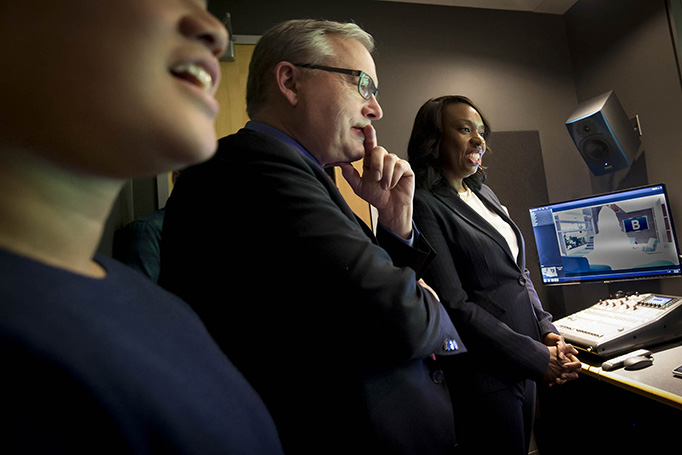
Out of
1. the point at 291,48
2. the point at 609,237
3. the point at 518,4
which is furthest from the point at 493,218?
the point at 518,4

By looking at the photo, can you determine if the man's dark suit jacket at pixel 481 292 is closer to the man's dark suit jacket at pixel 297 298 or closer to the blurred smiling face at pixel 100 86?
the man's dark suit jacket at pixel 297 298

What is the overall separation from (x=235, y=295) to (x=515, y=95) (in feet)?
10.3

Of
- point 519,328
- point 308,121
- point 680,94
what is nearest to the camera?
point 308,121

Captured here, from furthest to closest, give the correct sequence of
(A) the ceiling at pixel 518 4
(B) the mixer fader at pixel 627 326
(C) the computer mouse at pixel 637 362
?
(A) the ceiling at pixel 518 4
(B) the mixer fader at pixel 627 326
(C) the computer mouse at pixel 637 362

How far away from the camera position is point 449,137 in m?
1.78

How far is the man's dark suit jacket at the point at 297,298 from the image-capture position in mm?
722

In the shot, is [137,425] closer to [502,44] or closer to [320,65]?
[320,65]

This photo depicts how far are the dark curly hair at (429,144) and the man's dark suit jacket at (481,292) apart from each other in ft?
0.24

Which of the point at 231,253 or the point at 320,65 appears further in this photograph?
the point at 320,65

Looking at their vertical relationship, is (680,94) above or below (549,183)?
above

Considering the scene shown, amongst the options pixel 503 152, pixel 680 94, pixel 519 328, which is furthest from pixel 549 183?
pixel 519 328

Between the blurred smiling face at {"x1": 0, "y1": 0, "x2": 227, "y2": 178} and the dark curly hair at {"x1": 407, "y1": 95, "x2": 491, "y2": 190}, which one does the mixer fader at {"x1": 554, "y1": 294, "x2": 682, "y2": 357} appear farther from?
the blurred smiling face at {"x1": 0, "y1": 0, "x2": 227, "y2": 178}

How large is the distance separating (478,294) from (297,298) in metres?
0.99

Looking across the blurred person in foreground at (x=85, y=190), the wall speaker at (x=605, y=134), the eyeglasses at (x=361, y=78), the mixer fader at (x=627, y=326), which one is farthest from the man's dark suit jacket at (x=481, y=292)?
the wall speaker at (x=605, y=134)
